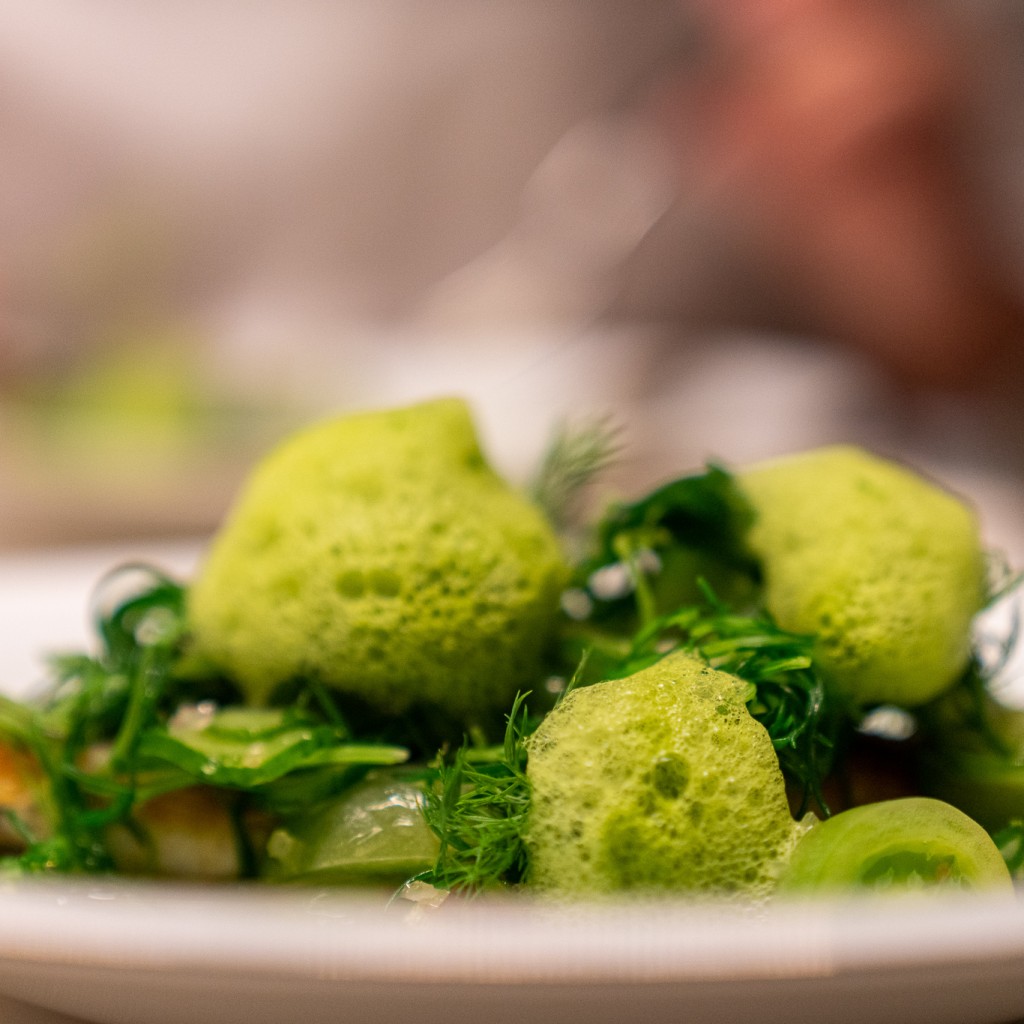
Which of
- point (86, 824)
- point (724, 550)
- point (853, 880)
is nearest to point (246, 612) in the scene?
point (86, 824)

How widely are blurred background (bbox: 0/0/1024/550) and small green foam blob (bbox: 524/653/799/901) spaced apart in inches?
54.7

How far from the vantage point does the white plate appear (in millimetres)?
429

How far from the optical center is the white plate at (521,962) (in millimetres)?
429

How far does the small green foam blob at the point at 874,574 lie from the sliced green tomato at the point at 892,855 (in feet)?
0.54

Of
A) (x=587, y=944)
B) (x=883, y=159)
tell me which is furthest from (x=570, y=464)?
(x=883, y=159)

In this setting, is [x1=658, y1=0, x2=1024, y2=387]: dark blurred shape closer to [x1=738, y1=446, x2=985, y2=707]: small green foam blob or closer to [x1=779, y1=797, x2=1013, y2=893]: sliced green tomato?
[x1=738, y1=446, x2=985, y2=707]: small green foam blob

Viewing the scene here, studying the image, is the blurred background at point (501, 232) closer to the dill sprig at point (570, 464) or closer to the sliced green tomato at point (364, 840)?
the dill sprig at point (570, 464)

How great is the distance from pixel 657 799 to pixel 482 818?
0.35ft

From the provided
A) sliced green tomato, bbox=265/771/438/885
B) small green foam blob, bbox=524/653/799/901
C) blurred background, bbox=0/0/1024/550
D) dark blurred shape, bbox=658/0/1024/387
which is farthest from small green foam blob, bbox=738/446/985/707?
dark blurred shape, bbox=658/0/1024/387

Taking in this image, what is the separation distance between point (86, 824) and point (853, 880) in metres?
0.54

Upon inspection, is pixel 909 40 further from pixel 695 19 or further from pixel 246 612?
pixel 246 612

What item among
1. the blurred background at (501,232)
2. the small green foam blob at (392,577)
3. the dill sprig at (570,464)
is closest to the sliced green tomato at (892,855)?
the small green foam blob at (392,577)

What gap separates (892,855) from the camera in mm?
577

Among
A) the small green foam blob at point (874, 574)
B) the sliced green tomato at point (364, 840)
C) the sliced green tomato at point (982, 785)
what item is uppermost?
the small green foam blob at point (874, 574)
